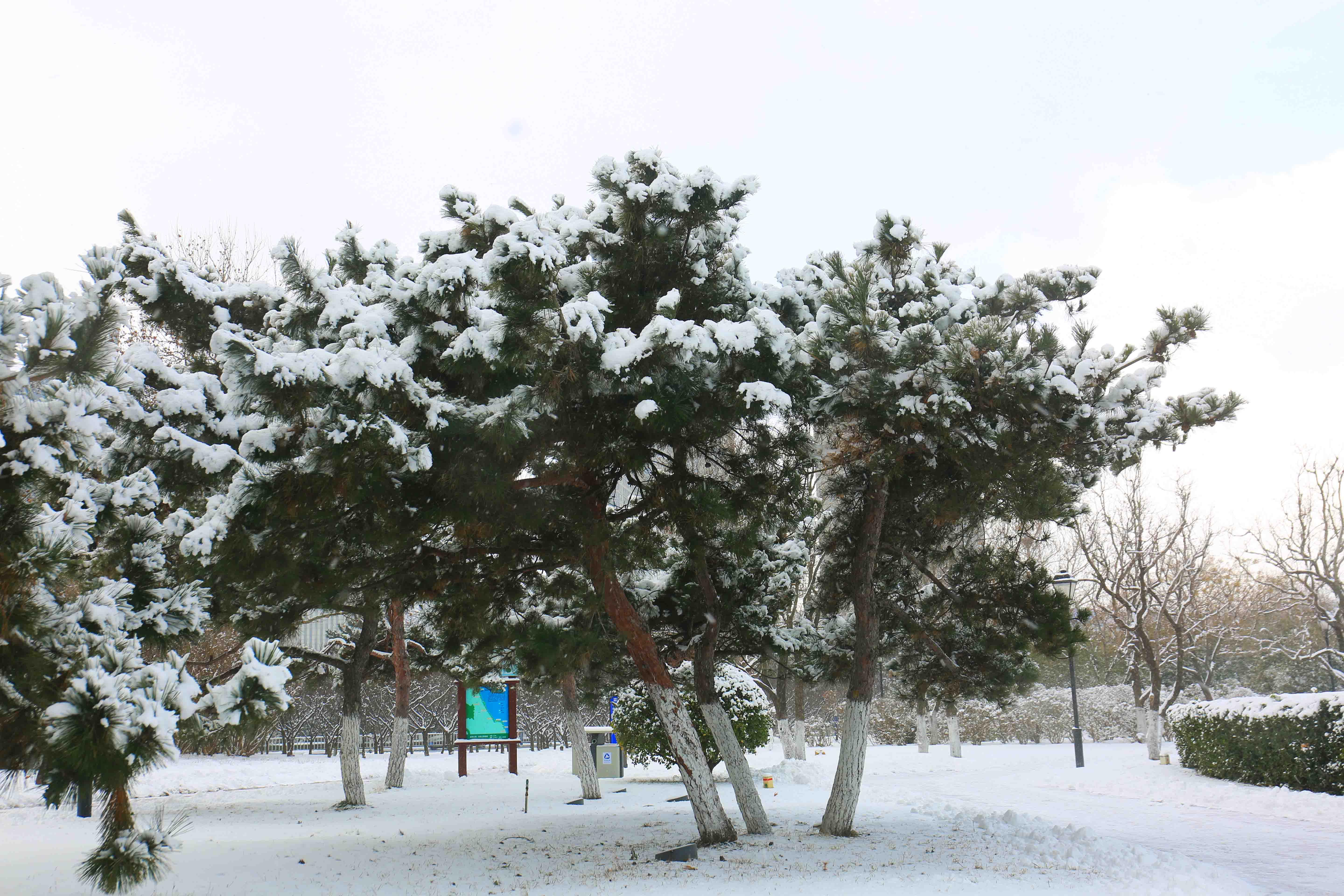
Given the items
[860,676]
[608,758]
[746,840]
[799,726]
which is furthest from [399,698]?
[799,726]

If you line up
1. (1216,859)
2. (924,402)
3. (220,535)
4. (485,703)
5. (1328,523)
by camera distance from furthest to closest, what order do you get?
(1328,523)
(485,703)
(1216,859)
(924,402)
(220,535)

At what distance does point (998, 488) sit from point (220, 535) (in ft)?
21.4

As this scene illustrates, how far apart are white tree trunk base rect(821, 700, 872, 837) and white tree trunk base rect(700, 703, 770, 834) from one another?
2.23 feet

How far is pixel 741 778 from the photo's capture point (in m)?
8.96

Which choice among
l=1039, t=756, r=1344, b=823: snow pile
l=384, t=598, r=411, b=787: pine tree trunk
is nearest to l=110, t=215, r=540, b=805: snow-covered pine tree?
l=384, t=598, r=411, b=787: pine tree trunk

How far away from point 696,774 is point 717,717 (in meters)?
1.00

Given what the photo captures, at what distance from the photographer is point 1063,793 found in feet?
47.8

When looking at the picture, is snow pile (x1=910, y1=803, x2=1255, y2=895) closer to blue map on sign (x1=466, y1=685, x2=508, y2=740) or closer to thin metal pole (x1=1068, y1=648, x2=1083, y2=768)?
thin metal pole (x1=1068, y1=648, x2=1083, y2=768)

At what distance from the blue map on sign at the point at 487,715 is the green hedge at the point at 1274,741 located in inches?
514

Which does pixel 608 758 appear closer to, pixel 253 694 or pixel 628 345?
pixel 628 345

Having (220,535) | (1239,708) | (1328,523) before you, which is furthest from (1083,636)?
(1328,523)

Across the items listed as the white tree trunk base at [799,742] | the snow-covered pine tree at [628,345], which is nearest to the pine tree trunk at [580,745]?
the snow-covered pine tree at [628,345]

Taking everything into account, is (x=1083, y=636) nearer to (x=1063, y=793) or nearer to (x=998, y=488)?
(x=998, y=488)

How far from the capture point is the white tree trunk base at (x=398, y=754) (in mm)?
15109
